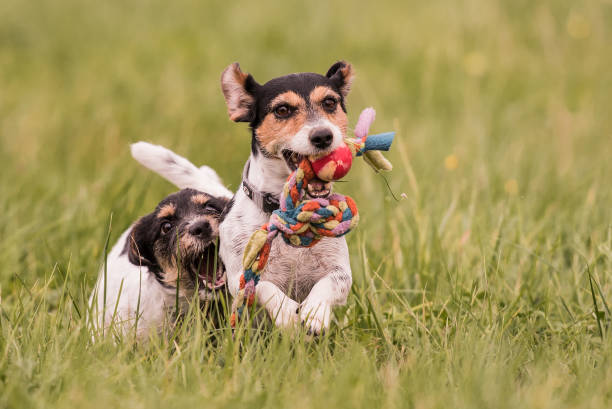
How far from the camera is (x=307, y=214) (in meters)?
3.02

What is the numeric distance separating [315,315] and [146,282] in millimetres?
1225

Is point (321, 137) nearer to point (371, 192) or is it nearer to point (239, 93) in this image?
point (239, 93)

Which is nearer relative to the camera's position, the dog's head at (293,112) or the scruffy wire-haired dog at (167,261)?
the dog's head at (293,112)

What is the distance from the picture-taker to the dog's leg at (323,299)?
10.1 feet

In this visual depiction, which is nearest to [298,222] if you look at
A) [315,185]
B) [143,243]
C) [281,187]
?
[315,185]

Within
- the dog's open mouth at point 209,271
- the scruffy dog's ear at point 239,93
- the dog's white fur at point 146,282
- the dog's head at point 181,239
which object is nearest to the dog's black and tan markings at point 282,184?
the scruffy dog's ear at point 239,93

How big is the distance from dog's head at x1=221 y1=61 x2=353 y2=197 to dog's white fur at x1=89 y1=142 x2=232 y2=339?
0.84m

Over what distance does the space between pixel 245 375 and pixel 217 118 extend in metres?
4.63

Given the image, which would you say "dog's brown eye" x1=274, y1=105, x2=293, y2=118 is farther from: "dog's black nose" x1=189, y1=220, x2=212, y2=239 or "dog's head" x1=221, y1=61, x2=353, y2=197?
"dog's black nose" x1=189, y1=220, x2=212, y2=239

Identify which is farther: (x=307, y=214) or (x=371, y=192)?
(x=371, y=192)

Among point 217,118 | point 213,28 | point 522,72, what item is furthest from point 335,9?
point 217,118

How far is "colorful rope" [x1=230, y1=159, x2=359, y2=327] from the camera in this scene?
305 cm

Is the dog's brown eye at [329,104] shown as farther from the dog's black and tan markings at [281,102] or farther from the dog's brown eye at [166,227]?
the dog's brown eye at [166,227]

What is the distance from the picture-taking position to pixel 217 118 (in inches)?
287
